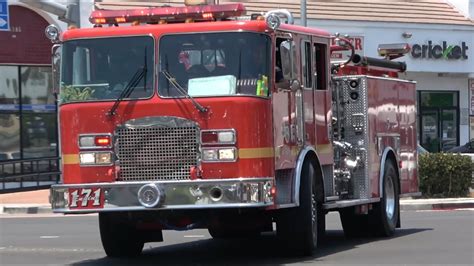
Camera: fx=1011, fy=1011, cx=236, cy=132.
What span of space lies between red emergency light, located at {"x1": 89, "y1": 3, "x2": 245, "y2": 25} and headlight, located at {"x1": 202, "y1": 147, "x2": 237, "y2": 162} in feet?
5.18

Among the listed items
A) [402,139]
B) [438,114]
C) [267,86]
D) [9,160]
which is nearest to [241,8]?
[267,86]

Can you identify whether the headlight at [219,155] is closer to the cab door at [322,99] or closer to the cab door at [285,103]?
the cab door at [285,103]

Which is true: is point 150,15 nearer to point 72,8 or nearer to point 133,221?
point 133,221

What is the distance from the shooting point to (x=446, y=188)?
23.5 meters

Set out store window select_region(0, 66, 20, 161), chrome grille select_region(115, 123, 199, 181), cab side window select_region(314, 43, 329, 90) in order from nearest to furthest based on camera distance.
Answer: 1. chrome grille select_region(115, 123, 199, 181)
2. cab side window select_region(314, 43, 329, 90)
3. store window select_region(0, 66, 20, 161)

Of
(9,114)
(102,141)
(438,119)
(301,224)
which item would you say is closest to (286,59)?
(301,224)

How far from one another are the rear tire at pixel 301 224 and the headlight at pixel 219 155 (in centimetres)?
125

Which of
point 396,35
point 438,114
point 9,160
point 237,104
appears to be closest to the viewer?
point 237,104

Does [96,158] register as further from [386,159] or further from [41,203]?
[41,203]

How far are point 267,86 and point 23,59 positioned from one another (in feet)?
70.3

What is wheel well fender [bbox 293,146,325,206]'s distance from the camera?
11.6m

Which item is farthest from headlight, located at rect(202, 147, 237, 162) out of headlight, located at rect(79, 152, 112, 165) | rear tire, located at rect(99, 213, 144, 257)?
rear tire, located at rect(99, 213, 144, 257)

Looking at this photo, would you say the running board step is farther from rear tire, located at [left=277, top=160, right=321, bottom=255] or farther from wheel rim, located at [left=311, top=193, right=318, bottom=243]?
rear tire, located at [left=277, top=160, right=321, bottom=255]

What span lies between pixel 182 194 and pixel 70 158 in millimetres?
1463
